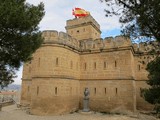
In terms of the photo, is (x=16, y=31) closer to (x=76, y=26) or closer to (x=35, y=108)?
(x=35, y=108)

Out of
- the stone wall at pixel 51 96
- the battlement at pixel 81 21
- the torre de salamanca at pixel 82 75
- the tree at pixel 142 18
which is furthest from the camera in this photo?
the battlement at pixel 81 21

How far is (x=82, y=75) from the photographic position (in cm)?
1808

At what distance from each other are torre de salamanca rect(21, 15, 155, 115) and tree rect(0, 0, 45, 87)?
5.80 metres

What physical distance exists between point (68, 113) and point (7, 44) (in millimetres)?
9346

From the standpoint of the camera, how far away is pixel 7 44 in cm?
795

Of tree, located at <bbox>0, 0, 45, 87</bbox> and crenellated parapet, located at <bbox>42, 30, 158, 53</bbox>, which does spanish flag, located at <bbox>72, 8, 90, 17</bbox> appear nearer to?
crenellated parapet, located at <bbox>42, 30, 158, 53</bbox>

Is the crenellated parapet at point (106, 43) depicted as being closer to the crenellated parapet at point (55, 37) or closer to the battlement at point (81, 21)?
the crenellated parapet at point (55, 37)

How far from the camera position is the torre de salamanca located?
48.5ft

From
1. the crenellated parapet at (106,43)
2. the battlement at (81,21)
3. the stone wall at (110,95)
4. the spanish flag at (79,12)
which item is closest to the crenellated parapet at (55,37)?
the crenellated parapet at (106,43)

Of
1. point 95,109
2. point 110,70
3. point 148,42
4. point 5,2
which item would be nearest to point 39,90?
point 95,109

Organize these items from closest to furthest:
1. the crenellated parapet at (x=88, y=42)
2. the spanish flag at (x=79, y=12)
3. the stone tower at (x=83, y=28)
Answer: the crenellated parapet at (x=88, y=42) < the stone tower at (x=83, y=28) < the spanish flag at (x=79, y=12)

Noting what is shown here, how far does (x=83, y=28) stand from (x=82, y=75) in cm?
754

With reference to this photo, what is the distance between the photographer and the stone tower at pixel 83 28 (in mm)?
22547

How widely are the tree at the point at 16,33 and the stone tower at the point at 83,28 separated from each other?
1419 centimetres
